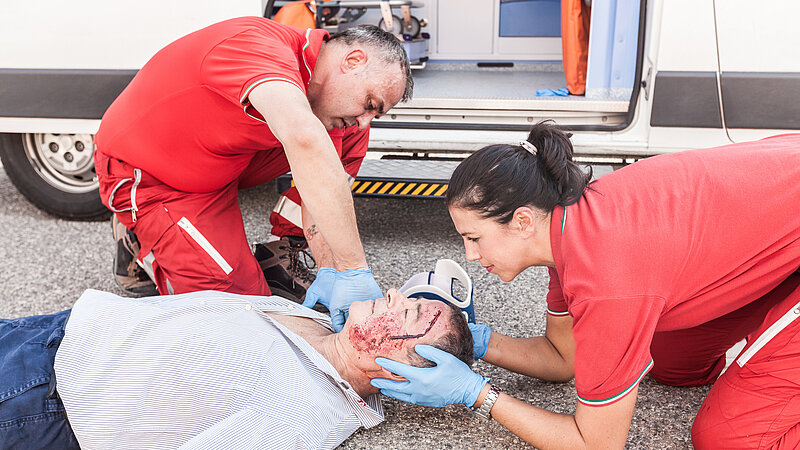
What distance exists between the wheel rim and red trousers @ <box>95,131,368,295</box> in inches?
47.1

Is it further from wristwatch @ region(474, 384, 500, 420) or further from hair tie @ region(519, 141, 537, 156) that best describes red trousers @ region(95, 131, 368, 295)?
hair tie @ region(519, 141, 537, 156)

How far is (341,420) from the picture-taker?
6.31 ft

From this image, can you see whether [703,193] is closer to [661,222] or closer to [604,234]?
[661,222]

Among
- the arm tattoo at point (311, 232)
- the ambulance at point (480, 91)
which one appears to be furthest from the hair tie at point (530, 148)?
the ambulance at point (480, 91)

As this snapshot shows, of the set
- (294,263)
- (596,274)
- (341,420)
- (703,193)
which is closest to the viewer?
(596,274)

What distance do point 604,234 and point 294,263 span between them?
175 cm

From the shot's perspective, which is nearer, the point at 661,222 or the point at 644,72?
the point at 661,222

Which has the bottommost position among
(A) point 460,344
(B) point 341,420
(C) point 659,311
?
(B) point 341,420

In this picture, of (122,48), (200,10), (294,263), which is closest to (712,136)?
(294,263)

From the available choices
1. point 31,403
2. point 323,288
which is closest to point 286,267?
point 323,288

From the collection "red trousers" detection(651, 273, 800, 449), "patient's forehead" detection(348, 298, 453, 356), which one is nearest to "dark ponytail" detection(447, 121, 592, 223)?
"patient's forehead" detection(348, 298, 453, 356)

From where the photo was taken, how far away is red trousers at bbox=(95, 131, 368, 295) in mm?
2658

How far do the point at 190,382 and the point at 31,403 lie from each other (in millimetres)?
416

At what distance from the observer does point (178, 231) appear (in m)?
2.66
